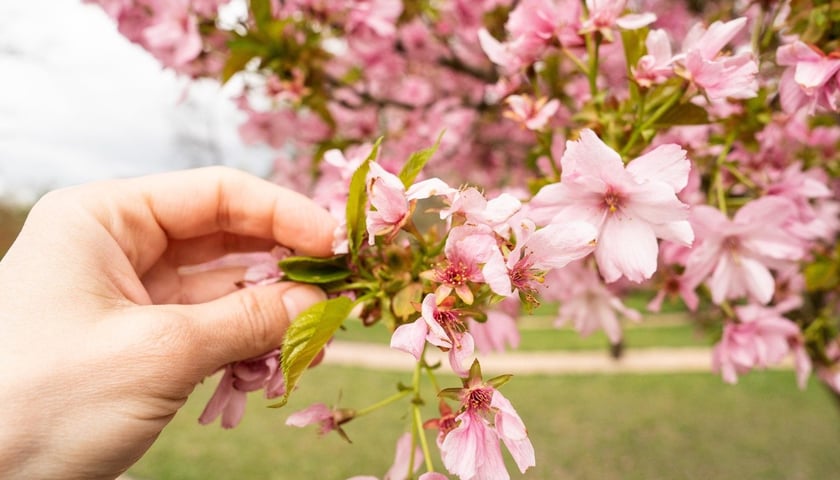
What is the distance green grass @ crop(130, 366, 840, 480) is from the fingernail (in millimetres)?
4697

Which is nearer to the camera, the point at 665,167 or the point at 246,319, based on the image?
the point at 665,167

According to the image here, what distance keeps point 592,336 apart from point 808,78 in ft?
40.0

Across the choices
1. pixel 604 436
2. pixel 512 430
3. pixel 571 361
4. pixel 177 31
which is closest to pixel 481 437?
pixel 512 430

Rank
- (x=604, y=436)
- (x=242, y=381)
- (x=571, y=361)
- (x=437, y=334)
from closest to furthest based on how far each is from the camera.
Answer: (x=437, y=334) < (x=242, y=381) < (x=604, y=436) < (x=571, y=361)

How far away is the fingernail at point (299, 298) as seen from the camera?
102 centimetres

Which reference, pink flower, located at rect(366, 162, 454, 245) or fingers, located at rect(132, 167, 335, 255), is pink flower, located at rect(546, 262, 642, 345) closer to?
fingers, located at rect(132, 167, 335, 255)

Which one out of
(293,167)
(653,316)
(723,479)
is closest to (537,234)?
(293,167)

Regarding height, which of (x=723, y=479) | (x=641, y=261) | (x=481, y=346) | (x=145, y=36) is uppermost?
(x=145, y=36)

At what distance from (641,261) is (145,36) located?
159 centimetres

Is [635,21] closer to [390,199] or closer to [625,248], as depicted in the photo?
[625,248]

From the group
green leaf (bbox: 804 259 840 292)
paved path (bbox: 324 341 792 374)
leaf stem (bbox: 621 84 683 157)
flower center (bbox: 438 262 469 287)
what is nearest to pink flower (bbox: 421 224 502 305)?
flower center (bbox: 438 262 469 287)

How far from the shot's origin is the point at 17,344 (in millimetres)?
899

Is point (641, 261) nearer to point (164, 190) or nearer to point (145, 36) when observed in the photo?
point (164, 190)

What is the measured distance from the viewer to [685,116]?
1006 millimetres
